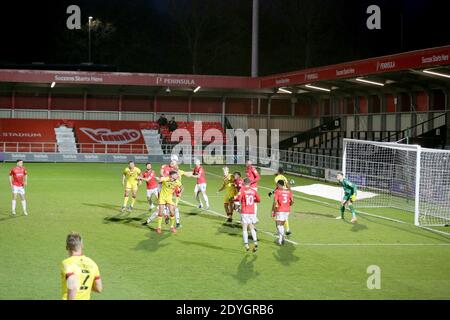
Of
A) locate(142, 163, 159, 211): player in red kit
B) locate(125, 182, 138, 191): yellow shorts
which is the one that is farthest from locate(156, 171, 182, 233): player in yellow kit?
locate(125, 182, 138, 191): yellow shorts

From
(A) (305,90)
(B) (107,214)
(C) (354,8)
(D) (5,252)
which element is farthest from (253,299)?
(C) (354,8)

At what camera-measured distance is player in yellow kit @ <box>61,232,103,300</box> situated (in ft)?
24.7

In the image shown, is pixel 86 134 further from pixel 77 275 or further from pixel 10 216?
pixel 77 275

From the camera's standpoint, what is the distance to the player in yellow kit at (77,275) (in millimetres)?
7531

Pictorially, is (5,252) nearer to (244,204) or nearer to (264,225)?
(244,204)

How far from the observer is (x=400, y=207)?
27.6 metres

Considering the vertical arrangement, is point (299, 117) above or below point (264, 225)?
above

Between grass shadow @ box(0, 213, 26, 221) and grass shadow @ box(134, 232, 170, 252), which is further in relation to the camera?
grass shadow @ box(0, 213, 26, 221)

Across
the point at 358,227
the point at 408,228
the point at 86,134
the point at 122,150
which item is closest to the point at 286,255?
the point at 358,227

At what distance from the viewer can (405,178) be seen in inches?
1130

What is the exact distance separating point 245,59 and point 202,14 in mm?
7187

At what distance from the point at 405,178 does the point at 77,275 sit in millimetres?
23370

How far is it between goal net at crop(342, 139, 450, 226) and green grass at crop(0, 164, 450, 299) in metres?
2.02

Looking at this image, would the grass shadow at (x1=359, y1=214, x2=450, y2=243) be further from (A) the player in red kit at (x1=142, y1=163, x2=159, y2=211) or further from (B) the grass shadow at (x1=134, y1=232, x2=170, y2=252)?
(B) the grass shadow at (x1=134, y1=232, x2=170, y2=252)
